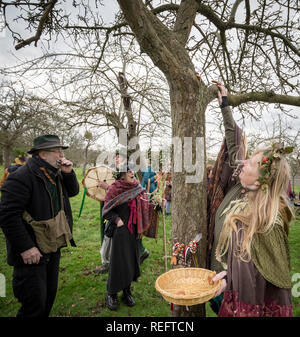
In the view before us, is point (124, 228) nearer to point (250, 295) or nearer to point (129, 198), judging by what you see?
point (129, 198)

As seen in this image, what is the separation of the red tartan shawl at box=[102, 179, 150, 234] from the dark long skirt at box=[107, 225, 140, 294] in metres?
0.27

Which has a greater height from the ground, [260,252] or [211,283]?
[260,252]

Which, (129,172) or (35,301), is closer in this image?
(35,301)

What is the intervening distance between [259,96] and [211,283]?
239 cm

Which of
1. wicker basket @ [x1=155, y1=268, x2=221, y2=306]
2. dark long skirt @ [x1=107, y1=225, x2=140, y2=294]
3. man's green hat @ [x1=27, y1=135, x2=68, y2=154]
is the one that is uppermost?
man's green hat @ [x1=27, y1=135, x2=68, y2=154]

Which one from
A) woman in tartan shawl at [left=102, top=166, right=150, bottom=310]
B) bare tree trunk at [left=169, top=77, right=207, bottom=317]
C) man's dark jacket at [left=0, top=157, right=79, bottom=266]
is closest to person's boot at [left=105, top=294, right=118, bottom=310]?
woman in tartan shawl at [left=102, top=166, right=150, bottom=310]

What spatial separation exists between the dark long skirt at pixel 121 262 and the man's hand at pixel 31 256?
49.5 inches

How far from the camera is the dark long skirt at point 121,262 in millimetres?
3121

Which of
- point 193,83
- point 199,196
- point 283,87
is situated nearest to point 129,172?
point 199,196

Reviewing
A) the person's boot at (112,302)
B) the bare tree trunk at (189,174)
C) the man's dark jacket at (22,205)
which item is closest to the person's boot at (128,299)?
the person's boot at (112,302)

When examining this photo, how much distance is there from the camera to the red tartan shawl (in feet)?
10.6

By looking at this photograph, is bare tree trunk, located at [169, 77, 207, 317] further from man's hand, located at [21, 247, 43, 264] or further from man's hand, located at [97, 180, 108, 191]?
man's hand, located at [97, 180, 108, 191]

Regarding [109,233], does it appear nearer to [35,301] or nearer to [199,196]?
[35,301]

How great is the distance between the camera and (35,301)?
6.85 feet
